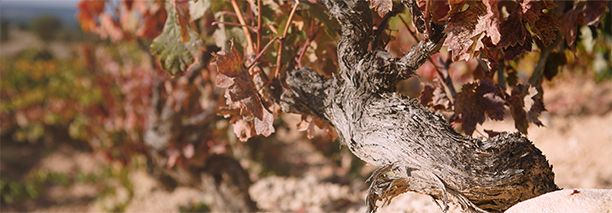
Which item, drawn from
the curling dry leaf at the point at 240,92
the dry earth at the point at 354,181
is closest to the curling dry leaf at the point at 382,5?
the curling dry leaf at the point at 240,92

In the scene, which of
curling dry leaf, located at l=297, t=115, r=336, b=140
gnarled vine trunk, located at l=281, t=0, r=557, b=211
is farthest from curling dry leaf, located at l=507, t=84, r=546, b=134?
curling dry leaf, located at l=297, t=115, r=336, b=140

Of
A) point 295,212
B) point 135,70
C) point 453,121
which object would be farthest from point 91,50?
point 453,121

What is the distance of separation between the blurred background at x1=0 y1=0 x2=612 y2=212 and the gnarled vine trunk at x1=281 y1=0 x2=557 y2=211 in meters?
0.24

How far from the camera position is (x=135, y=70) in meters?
6.98

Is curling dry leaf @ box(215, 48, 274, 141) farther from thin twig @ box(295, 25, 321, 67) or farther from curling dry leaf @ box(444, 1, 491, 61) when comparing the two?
curling dry leaf @ box(444, 1, 491, 61)

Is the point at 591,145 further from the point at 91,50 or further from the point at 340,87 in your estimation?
the point at 91,50

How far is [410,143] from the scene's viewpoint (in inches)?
73.2

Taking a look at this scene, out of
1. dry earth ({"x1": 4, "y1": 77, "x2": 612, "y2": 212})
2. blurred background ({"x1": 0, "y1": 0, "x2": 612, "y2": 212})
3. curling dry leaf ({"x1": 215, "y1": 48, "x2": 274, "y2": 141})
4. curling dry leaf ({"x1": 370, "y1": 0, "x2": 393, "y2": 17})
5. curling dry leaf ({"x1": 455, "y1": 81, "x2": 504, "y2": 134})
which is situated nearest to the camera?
curling dry leaf ({"x1": 370, "y1": 0, "x2": 393, "y2": 17})

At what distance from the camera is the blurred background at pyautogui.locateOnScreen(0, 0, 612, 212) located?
4273mm

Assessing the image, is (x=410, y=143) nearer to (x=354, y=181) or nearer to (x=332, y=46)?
(x=332, y=46)

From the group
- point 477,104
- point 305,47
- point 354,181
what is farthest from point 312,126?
point 354,181

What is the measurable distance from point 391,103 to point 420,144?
15cm

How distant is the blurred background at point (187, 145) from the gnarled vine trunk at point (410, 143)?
9.3 inches

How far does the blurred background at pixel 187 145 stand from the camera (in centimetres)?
427
